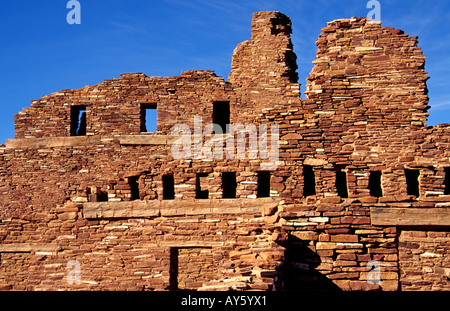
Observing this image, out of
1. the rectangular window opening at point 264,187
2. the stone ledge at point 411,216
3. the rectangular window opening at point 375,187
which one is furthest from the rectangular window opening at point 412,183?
the rectangular window opening at point 264,187

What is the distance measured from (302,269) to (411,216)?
8.27 feet

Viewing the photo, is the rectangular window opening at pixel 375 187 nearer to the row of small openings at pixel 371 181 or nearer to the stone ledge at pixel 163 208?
the row of small openings at pixel 371 181

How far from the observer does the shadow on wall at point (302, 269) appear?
9.52 metres

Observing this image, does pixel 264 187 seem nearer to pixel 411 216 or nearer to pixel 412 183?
pixel 412 183

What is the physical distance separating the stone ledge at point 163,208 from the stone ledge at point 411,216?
339cm

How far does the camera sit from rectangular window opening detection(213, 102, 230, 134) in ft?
65.6

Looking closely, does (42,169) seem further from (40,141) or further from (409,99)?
(409,99)

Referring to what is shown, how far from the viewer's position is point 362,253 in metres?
9.78

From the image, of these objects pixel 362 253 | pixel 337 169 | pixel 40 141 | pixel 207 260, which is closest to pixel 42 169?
pixel 40 141

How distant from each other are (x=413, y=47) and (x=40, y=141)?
13529 millimetres

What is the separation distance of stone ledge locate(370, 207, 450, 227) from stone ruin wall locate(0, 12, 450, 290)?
2 centimetres

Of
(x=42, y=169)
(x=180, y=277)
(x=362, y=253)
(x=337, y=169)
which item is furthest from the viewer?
(x=42, y=169)

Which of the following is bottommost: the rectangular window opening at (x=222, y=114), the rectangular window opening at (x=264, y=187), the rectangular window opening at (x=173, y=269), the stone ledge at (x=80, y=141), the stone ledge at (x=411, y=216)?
the rectangular window opening at (x=173, y=269)

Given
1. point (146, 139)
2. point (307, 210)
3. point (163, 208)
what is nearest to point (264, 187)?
point (163, 208)
